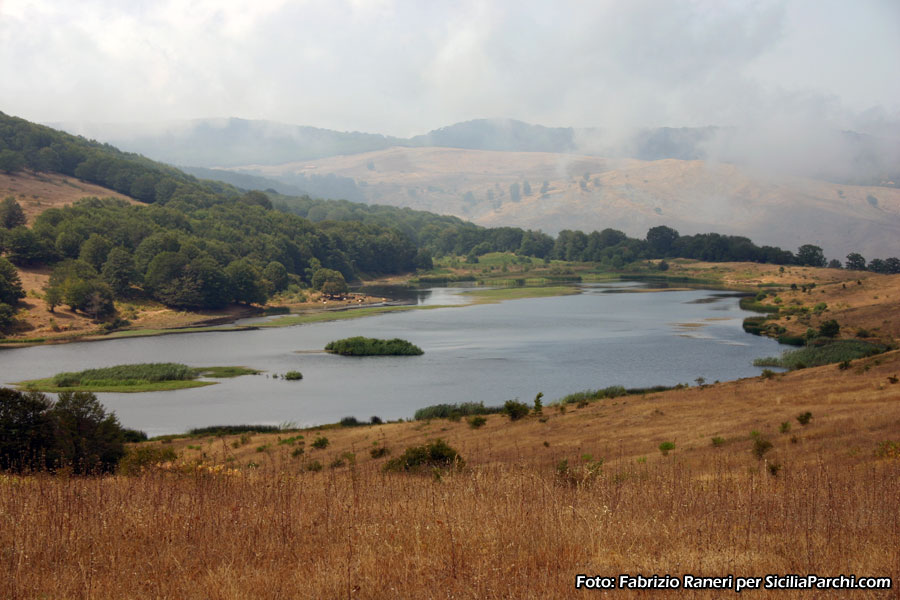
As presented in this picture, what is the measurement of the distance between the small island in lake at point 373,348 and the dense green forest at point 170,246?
39743 millimetres

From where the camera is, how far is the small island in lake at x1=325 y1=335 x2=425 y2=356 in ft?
214

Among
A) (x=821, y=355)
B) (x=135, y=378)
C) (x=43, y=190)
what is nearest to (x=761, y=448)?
(x=821, y=355)

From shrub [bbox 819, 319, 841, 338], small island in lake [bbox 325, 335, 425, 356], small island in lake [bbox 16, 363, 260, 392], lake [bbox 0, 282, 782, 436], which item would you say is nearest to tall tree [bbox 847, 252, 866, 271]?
lake [bbox 0, 282, 782, 436]

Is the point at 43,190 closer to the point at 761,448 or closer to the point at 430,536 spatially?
the point at 761,448

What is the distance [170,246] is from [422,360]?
6440 centimetres

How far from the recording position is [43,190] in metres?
143

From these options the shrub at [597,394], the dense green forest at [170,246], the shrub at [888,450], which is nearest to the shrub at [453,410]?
the shrub at [597,394]

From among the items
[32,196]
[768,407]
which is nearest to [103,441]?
[768,407]

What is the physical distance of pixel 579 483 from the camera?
32.6 ft

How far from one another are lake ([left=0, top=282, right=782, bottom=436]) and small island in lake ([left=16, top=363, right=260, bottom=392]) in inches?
77.3

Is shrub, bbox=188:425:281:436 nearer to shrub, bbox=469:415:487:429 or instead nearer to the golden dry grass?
shrub, bbox=469:415:487:429

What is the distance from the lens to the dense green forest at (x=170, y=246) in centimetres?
9819

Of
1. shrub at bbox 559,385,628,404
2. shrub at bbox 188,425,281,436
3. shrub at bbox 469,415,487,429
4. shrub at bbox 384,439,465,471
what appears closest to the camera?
shrub at bbox 384,439,465,471

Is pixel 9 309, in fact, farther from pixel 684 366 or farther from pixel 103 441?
pixel 684 366
